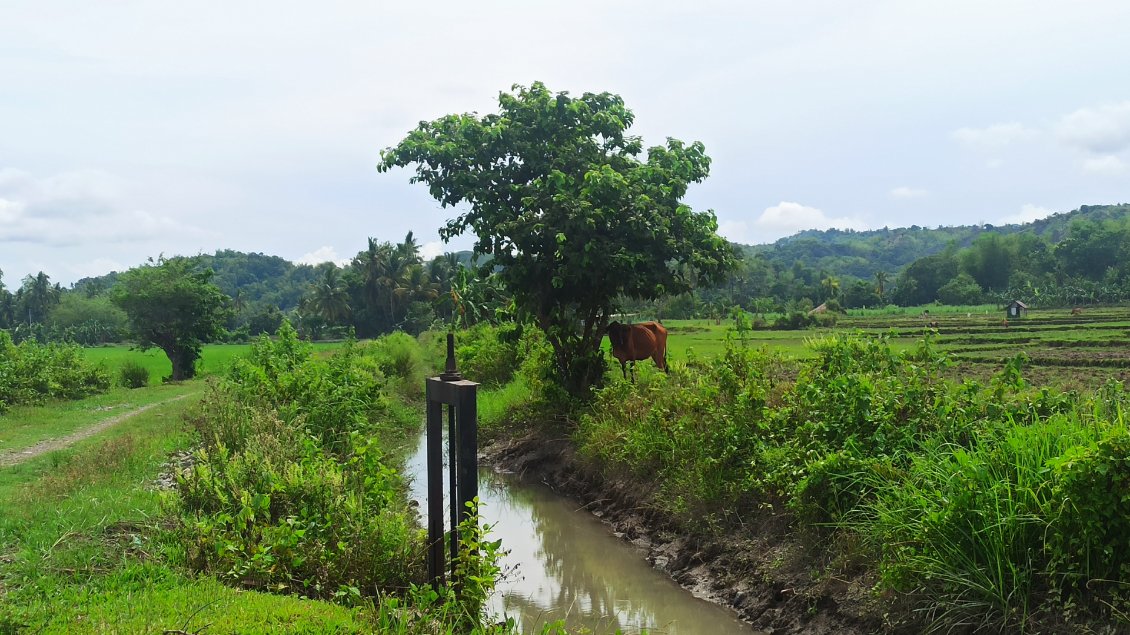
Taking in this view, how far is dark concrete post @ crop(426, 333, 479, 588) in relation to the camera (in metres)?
5.69

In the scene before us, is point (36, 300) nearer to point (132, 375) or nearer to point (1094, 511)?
point (132, 375)

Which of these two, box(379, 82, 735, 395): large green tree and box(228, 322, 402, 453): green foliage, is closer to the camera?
box(228, 322, 402, 453): green foliage

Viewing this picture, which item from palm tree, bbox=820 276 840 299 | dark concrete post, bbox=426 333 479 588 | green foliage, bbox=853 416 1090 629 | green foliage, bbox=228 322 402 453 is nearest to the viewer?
green foliage, bbox=853 416 1090 629

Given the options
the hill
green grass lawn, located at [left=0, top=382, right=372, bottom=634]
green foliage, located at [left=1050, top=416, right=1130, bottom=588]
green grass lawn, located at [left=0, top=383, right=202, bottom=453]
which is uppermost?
the hill

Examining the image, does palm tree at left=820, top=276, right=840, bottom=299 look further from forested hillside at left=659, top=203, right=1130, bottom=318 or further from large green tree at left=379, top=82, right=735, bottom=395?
large green tree at left=379, top=82, right=735, bottom=395

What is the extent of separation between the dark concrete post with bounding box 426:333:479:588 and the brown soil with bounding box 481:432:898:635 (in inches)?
116

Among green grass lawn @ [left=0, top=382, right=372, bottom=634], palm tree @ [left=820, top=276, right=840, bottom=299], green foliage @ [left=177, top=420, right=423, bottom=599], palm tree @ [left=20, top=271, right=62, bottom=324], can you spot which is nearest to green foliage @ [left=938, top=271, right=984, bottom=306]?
palm tree @ [left=820, top=276, right=840, bottom=299]

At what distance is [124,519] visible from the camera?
659 centimetres

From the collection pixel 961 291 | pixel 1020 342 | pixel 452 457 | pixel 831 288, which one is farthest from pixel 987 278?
pixel 452 457

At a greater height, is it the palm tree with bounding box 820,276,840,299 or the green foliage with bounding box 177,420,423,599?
the palm tree with bounding box 820,276,840,299

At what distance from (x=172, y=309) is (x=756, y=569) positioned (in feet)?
98.2

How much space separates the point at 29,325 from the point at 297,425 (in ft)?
258

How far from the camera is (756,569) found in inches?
293

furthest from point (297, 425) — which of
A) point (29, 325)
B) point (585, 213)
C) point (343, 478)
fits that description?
point (29, 325)
